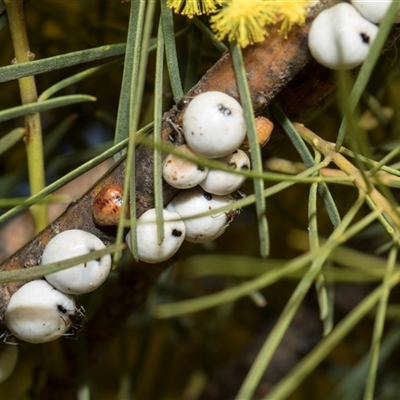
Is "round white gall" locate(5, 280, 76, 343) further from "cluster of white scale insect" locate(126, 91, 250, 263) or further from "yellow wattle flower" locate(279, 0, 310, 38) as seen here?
"yellow wattle flower" locate(279, 0, 310, 38)

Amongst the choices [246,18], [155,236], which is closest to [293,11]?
[246,18]

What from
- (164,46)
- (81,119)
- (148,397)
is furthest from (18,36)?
(148,397)

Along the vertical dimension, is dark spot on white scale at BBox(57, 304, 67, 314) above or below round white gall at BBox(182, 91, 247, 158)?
below

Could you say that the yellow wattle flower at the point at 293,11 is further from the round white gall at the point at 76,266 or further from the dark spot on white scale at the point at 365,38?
the round white gall at the point at 76,266

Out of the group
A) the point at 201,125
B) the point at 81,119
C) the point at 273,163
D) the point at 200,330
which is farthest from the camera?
the point at 200,330

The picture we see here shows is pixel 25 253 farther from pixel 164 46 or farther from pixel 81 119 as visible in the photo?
pixel 81 119

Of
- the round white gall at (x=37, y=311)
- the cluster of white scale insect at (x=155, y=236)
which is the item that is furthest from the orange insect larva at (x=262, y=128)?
the round white gall at (x=37, y=311)

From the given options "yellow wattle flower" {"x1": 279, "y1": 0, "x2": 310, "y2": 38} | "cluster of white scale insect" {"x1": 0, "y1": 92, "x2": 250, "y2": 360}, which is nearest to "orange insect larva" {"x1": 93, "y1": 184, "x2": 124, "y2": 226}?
"cluster of white scale insect" {"x1": 0, "y1": 92, "x2": 250, "y2": 360}
